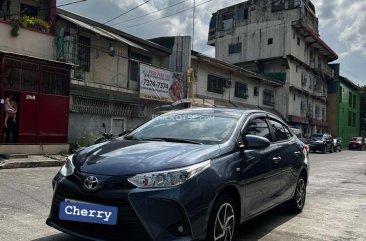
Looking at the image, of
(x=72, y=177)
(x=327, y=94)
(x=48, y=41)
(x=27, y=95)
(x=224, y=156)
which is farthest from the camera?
(x=327, y=94)

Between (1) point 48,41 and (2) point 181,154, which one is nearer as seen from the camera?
(2) point 181,154

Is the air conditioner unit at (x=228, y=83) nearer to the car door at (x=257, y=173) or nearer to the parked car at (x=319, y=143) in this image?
the parked car at (x=319, y=143)

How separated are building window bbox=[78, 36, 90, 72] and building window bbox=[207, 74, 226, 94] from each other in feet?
39.1

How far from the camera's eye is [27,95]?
15.6 m

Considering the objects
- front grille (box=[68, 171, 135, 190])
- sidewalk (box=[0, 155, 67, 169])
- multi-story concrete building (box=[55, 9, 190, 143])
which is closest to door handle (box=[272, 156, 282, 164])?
front grille (box=[68, 171, 135, 190])

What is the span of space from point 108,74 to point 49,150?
18.8ft

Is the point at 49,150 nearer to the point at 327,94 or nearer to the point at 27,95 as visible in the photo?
the point at 27,95

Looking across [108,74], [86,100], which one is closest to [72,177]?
[86,100]

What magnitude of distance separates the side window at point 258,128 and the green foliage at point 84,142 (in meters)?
12.7

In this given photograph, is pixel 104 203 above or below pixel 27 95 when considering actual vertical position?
below

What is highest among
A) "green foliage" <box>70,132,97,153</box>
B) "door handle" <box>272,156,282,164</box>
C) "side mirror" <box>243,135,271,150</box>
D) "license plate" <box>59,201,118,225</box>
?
"side mirror" <box>243,135,271,150</box>

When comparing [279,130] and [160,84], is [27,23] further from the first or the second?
[279,130]

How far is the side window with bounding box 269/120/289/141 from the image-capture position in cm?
638

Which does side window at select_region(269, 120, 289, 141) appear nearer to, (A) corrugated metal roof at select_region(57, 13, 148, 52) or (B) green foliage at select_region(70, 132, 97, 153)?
(B) green foliage at select_region(70, 132, 97, 153)
